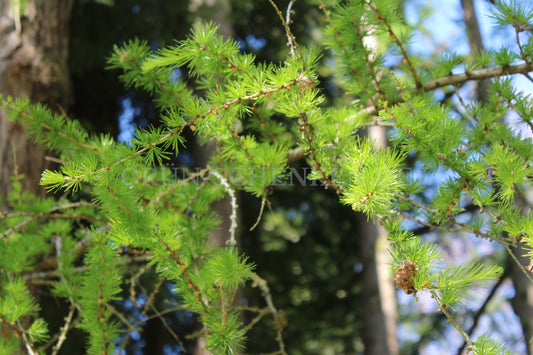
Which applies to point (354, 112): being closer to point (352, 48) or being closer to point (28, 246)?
point (352, 48)

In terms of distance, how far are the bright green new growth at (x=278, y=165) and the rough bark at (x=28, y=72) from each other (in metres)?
0.64

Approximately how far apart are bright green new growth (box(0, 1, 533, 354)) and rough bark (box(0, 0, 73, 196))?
2.09ft

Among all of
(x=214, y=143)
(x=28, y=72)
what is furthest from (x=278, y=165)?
(x=28, y=72)

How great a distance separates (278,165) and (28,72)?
1696mm

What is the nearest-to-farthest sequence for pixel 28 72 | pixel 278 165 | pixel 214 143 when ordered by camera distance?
pixel 278 165, pixel 28 72, pixel 214 143

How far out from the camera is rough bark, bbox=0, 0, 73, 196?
2191mm

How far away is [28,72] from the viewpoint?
7.53ft

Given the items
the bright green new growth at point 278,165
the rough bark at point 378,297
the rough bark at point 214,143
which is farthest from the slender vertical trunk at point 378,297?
the bright green new growth at point 278,165

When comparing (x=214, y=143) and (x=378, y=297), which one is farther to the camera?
(x=378, y=297)

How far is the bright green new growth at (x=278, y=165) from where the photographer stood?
92 cm

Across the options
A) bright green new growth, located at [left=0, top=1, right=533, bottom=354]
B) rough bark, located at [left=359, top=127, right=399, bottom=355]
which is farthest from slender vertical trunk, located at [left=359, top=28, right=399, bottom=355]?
bright green new growth, located at [left=0, top=1, right=533, bottom=354]

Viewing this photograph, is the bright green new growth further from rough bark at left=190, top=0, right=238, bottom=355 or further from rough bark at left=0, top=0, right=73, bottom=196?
rough bark at left=190, top=0, right=238, bottom=355

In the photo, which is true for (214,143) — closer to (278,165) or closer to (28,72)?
(28,72)

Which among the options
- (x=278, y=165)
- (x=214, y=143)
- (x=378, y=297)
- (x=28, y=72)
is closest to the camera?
(x=278, y=165)
